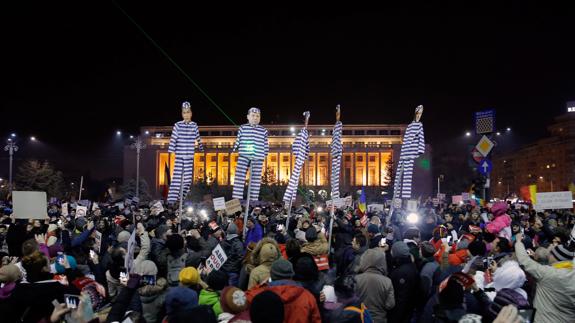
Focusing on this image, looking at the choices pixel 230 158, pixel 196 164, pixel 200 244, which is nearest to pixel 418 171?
pixel 230 158

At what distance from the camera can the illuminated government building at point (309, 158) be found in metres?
92.2

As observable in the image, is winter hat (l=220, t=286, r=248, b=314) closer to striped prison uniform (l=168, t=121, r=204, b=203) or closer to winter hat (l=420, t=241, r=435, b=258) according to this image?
winter hat (l=420, t=241, r=435, b=258)

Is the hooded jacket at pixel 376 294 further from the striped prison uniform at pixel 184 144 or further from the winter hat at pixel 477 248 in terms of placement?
the striped prison uniform at pixel 184 144

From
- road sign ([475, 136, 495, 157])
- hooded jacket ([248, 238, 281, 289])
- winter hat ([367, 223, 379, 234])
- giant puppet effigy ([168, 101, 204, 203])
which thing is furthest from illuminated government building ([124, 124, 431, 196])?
hooded jacket ([248, 238, 281, 289])

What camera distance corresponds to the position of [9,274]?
5172mm

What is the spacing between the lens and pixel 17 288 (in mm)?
4824

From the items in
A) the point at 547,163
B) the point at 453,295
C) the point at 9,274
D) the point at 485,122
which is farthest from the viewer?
the point at 547,163

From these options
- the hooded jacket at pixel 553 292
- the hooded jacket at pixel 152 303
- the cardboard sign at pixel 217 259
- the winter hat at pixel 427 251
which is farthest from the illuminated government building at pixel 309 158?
the hooded jacket at pixel 553 292

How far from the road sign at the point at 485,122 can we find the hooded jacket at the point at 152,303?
1424 centimetres

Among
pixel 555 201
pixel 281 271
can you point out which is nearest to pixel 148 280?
pixel 281 271

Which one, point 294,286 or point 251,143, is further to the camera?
point 251,143

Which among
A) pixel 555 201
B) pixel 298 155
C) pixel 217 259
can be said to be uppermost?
pixel 298 155

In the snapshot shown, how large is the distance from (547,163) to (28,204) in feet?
338

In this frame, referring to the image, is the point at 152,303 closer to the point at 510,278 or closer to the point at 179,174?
the point at 510,278
